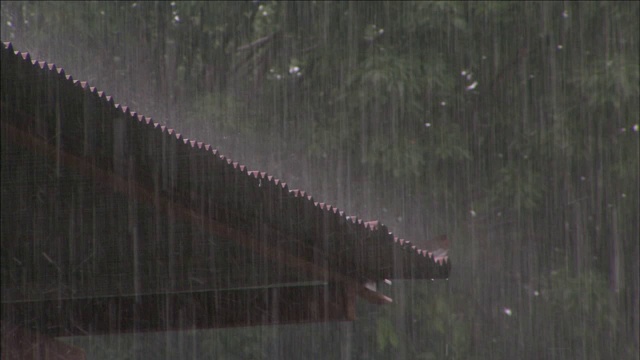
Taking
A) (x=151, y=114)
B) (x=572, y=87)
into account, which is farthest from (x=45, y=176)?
(x=572, y=87)

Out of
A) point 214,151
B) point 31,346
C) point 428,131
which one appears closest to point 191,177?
point 214,151

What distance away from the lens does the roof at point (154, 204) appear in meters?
2.76

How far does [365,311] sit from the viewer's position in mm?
9219

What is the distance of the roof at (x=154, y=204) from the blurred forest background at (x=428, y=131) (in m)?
5.02

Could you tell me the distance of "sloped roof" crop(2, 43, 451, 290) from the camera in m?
2.70

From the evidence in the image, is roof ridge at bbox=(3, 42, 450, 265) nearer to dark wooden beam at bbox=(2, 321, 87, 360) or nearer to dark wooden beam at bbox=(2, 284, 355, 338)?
dark wooden beam at bbox=(2, 284, 355, 338)

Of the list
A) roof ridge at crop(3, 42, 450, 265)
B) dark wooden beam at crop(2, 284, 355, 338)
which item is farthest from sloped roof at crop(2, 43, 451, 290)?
dark wooden beam at crop(2, 284, 355, 338)

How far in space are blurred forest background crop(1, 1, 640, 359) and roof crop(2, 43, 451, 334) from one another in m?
5.02

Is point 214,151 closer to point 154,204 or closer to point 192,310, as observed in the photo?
point 154,204

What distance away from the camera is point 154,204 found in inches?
123

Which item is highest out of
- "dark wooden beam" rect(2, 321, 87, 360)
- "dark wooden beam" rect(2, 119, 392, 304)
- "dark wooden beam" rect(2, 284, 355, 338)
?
"dark wooden beam" rect(2, 119, 392, 304)

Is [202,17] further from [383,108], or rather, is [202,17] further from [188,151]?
[188,151]

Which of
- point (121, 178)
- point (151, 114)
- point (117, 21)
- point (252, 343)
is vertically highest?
point (117, 21)

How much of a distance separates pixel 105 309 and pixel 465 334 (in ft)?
20.2
